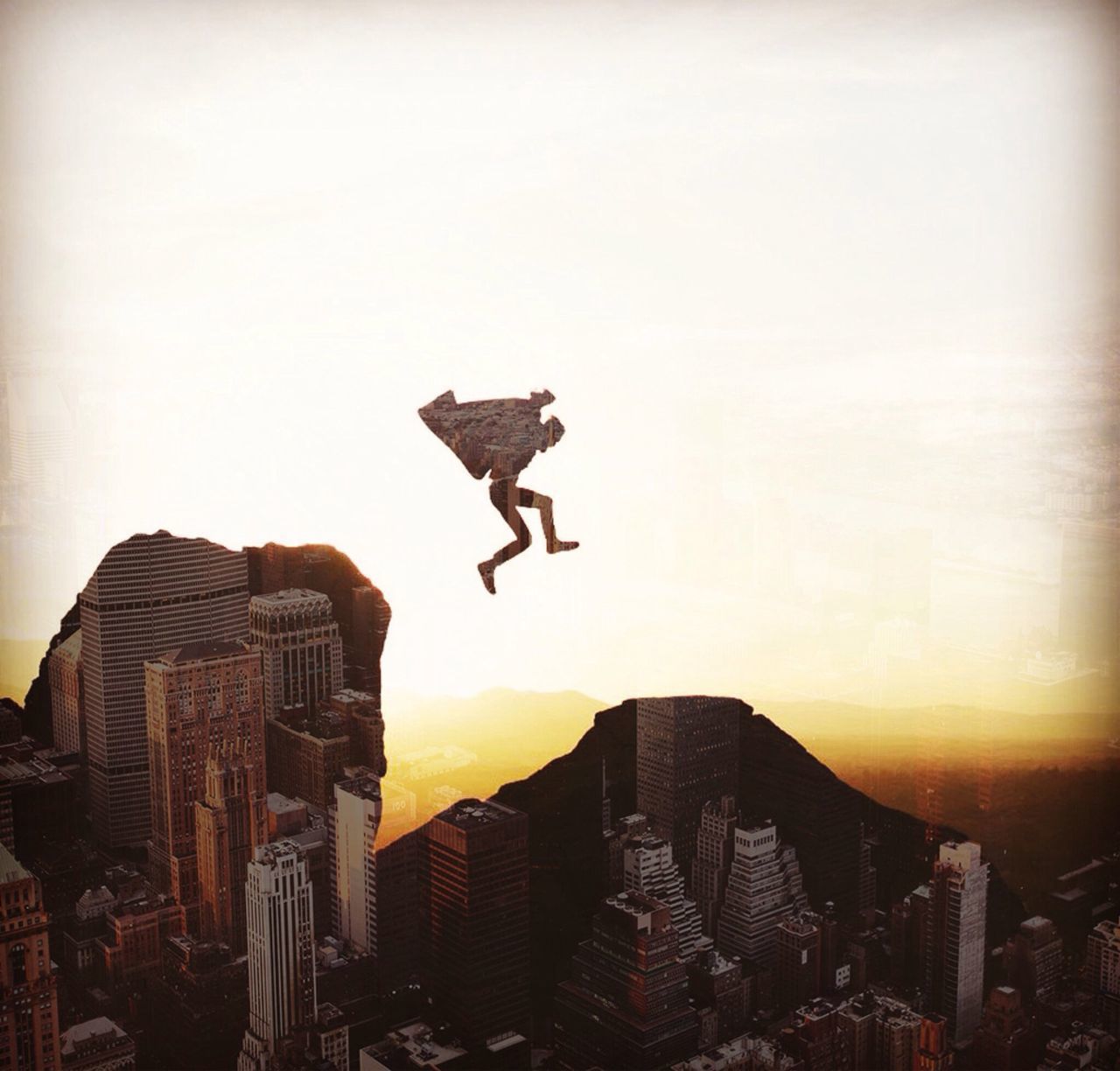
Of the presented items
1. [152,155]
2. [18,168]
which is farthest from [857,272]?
[18,168]

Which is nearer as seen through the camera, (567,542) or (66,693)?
(66,693)

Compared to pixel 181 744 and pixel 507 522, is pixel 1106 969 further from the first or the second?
pixel 181 744

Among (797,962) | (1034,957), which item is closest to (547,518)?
(797,962)

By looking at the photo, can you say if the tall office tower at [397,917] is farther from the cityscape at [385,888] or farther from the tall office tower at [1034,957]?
the tall office tower at [1034,957]

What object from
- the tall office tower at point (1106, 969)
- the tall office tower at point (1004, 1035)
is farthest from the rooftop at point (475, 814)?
the tall office tower at point (1106, 969)

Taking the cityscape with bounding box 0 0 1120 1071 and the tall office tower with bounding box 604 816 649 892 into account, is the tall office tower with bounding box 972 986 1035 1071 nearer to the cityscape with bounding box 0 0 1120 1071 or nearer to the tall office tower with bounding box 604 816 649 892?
the cityscape with bounding box 0 0 1120 1071

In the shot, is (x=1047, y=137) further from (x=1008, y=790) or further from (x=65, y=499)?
(x=65, y=499)

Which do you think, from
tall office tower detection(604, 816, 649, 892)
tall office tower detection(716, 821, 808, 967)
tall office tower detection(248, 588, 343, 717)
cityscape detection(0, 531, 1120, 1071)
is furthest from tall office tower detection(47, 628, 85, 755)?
tall office tower detection(716, 821, 808, 967)
